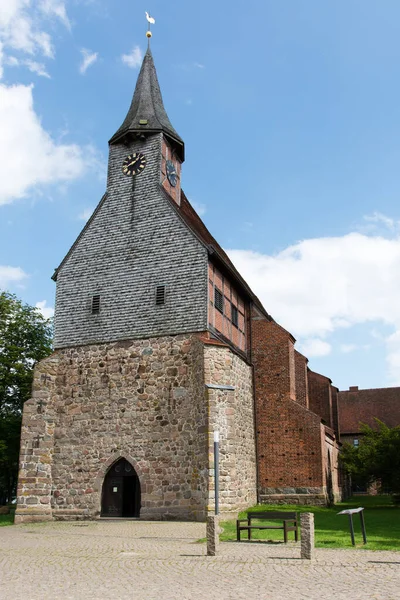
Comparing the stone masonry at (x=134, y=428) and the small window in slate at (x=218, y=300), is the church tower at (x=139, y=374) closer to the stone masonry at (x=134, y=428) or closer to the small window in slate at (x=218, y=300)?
the stone masonry at (x=134, y=428)

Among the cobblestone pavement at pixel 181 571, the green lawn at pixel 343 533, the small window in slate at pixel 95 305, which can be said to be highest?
the small window in slate at pixel 95 305

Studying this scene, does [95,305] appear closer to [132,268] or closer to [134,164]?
[132,268]

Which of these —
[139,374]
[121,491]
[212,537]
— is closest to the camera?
[212,537]

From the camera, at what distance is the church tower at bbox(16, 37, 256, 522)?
21.6 m

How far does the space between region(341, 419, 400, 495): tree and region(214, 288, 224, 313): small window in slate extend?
11279mm

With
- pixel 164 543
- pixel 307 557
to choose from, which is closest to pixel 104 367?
pixel 164 543

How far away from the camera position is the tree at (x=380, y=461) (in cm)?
2931

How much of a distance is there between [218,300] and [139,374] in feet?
14.1

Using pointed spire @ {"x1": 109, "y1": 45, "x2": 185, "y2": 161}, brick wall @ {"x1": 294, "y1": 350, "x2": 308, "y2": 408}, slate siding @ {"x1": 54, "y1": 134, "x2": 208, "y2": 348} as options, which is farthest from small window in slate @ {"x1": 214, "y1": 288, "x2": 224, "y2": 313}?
brick wall @ {"x1": 294, "y1": 350, "x2": 308, "y2": 408}

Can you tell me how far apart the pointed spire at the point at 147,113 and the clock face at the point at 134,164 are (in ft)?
3.21

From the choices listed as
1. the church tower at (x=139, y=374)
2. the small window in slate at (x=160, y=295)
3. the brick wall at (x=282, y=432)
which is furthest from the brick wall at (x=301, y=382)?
the small window in slate at (x=160, y=295)

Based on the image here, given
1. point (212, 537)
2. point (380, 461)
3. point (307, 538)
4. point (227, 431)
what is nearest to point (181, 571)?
point (212, 537)

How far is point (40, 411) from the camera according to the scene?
2378 cm

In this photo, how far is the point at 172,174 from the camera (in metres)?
26.8
